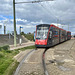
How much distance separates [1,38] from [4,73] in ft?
88.1

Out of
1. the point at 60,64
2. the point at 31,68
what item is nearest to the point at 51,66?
the point at 60,64

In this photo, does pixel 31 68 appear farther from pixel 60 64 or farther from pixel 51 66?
pixel 60 64

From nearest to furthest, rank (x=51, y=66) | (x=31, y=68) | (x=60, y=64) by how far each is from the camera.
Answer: (x=31, y=68) → (x=51, y=66) → (x=60, y=64)

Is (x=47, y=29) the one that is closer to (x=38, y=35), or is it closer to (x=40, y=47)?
(x=38, y=35)

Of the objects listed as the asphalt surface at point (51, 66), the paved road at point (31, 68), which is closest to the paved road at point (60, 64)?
the asphalt surface at point (51, 66)

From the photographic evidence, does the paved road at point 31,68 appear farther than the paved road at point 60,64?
No

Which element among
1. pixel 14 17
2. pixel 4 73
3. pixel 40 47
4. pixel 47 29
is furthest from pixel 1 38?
pixel 4 73

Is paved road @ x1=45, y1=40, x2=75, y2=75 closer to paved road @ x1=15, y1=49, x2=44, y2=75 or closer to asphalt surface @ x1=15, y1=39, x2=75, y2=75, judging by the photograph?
asphalt surface @ x1=15, y1=39, x2=75, y2=75

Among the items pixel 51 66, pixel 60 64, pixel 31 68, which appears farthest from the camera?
pixel 60 64

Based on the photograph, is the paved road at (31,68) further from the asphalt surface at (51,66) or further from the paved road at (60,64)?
the paved road at (60,64)

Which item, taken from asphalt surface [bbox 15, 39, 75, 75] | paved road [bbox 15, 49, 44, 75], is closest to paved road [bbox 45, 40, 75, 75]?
asphalt surface [bbox 15, 39, 75, 75]

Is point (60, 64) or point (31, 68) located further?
point (60, 64)

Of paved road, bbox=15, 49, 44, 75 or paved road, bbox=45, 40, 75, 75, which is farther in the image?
paved road, bbox=45, 40, 75, 75

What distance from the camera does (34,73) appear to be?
25.6 feet
